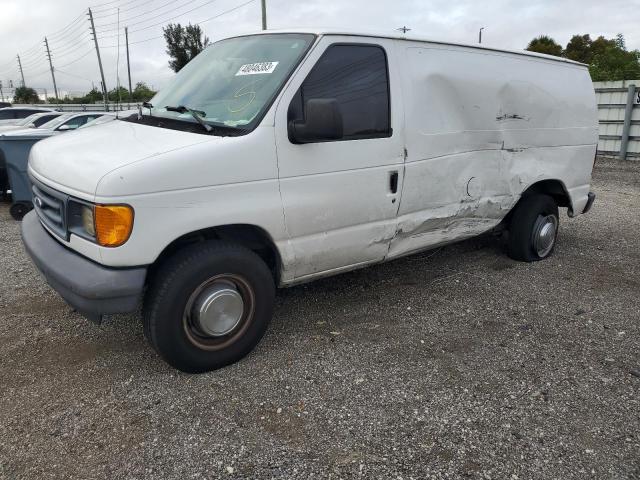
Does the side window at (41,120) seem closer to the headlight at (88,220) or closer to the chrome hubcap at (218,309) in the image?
the headlight at (88,220)

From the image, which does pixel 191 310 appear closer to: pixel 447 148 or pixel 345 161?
pixel 345 161

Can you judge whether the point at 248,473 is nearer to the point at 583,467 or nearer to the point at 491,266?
the point at 583,467

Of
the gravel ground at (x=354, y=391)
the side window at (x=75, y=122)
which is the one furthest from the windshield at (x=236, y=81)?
the side window at (x=75, y=122)

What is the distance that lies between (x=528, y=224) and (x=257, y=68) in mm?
3198

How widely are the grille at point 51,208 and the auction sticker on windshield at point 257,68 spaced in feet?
4.58

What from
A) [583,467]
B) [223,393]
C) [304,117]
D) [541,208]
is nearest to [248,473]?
[223,393]

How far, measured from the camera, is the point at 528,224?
196 inches

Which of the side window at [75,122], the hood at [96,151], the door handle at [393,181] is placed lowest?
the side window at [75,122]

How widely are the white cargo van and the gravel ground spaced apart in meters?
0.39

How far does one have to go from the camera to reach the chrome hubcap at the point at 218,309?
2.92 m

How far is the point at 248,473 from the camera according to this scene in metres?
2.32

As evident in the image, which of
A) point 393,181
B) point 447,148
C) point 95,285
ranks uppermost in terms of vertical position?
point 447,148

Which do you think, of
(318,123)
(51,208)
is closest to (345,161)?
(318,123)

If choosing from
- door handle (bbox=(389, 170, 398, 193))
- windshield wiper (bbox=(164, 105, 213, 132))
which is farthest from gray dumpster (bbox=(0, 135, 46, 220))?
door handle (bbox=(389, 170, 398, 193))
